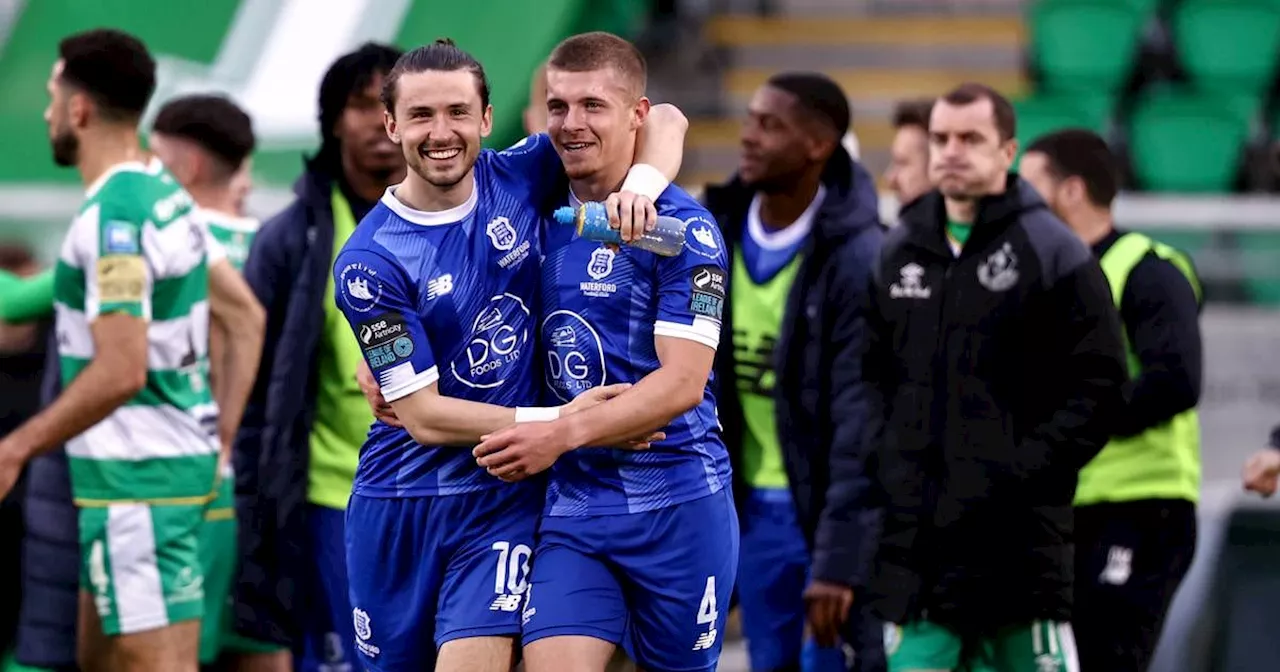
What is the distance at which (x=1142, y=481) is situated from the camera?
292 inches

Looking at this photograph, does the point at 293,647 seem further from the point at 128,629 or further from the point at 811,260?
the point at 811,260

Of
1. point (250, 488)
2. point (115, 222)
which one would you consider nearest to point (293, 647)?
point (250, 488)

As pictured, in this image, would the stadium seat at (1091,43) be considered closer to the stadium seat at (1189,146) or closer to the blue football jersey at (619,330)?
the stadium seat at (1189,146)

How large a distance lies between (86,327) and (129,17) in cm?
734

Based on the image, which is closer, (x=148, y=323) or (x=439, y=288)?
(x=439, y=288)

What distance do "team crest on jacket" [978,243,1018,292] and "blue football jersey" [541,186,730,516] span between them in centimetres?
154

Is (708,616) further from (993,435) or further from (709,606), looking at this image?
(993,435)

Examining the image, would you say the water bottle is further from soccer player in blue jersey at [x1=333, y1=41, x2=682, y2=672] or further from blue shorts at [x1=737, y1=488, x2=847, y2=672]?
blue shorts at [x1=737, y1=488, x2=847, y2=672]

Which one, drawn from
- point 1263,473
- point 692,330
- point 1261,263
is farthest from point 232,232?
point 1261,263

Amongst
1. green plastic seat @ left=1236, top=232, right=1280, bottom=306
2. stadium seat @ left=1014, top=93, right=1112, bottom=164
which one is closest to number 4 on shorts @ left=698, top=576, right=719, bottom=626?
green plastic seat @ left=1236, top=232, right=1280, bottom=306

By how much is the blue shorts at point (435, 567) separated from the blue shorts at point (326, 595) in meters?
1.78

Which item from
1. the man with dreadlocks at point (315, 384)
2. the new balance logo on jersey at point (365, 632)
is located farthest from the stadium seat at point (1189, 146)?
the new balance logo on jersey at point (365, 632)

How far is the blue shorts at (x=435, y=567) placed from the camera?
16.3 ft

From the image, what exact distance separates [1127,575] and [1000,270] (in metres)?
1.45
